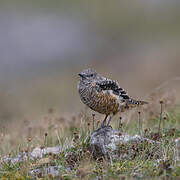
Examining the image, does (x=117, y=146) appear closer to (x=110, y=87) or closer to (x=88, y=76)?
(x=110, y=87)

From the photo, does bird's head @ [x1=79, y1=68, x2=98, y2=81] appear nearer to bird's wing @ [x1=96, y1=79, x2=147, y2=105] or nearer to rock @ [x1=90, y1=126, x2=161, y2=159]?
bird's wing @ [x1=96, y1=79, x2=147, y2=105]

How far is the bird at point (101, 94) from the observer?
7160 millimetres

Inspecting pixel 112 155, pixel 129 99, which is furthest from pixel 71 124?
pixel 112 155

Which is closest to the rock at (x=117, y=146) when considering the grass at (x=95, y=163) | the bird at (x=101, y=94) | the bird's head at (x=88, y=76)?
the grass at (x=95, y=163)

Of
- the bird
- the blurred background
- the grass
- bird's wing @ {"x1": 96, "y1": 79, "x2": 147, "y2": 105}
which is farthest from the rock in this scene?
the blurred background

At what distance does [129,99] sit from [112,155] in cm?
163

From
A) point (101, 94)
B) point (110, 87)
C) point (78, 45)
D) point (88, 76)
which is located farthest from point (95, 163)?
point (78, 45)

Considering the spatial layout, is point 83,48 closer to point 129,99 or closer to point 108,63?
point 108,63

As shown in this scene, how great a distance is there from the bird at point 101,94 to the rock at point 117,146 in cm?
49

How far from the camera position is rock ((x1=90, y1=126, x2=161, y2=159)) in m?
6.42

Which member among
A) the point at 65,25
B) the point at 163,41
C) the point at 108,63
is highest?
the point at 65,25

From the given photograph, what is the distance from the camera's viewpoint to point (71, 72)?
76.6ft

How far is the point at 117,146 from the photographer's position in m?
6.57

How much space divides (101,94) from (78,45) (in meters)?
20.2
